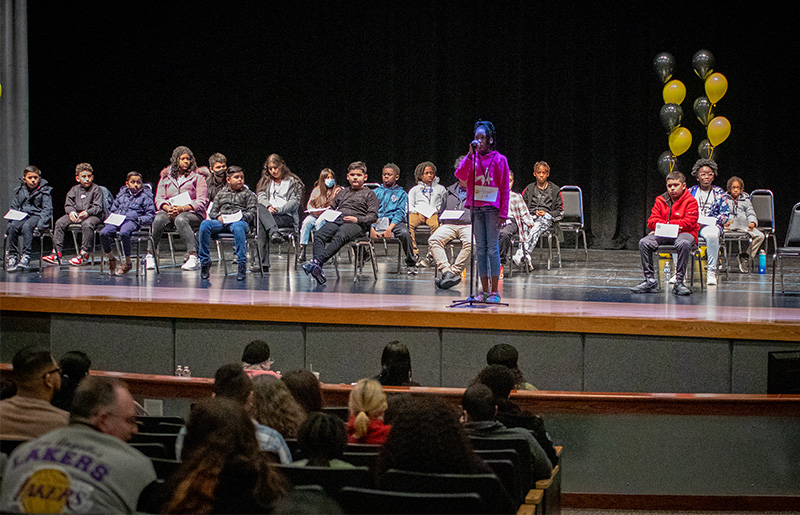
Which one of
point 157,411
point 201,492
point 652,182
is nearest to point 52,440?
point 201,492

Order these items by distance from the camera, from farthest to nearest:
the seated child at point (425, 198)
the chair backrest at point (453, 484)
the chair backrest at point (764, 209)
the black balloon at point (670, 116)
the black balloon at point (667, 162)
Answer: the black balloon at point (667, 162) → the black balloon at point (670, 116) → the chair backrest at point (764, 209) → the seated child at point (425, 198) → the chair backrest at point (453, 484)

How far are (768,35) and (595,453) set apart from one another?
317 inches

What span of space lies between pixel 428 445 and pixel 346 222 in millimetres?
5062

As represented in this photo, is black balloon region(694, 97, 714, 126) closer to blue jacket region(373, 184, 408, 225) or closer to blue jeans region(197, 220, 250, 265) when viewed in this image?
blue jacket region(373, 184, 408, 225)

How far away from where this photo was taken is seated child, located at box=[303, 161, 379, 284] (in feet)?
23.3

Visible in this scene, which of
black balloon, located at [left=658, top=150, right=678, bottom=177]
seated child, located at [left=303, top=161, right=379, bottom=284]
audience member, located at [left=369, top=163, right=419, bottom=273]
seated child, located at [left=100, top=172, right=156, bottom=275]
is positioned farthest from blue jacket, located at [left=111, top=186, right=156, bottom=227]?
black balloon, located at [left=658, top=150, right=678, bottom=177]

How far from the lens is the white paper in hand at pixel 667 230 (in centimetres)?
636

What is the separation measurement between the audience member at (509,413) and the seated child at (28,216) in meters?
6.27

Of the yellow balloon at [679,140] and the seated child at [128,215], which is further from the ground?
the yellow balloon at [679,140]

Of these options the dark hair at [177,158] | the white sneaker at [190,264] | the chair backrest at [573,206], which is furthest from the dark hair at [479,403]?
the chair backrest at [573,206]

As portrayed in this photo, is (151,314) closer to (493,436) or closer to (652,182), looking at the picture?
(493,436)

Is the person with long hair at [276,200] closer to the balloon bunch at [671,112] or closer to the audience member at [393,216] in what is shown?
the audience member at [393,216]

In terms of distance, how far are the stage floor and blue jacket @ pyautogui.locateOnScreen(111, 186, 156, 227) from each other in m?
0.56

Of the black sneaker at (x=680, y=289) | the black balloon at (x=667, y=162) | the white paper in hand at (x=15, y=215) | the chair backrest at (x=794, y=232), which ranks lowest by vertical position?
the black sneaker at (x=680, y=289)
